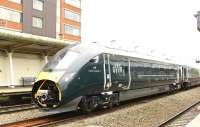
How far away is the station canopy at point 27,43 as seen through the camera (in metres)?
19.3

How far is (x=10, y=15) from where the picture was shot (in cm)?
4894

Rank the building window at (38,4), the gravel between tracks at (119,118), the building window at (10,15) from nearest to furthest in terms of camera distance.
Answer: the gravel between tracks at (119,118) → the building window at (10,15) → the building window at (38,4)

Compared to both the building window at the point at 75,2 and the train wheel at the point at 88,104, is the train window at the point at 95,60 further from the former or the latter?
the building window at the point at 75,2

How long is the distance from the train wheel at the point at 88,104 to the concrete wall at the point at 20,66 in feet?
32.4

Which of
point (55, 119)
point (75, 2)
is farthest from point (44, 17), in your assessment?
point (55, 119)

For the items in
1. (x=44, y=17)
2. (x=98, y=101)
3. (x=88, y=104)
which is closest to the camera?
(x=88, y=104)

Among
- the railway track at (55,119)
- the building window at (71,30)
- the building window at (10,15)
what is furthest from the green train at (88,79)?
the building window at (71,30)

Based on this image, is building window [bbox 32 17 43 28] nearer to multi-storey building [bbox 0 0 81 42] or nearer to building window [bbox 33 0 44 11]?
multi-storey building [bbox 0 0 81 42]

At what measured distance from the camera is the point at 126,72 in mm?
18219

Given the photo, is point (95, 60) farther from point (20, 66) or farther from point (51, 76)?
point (20, 66)

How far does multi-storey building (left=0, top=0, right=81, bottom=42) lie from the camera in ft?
160

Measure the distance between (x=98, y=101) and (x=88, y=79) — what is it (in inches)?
65.3

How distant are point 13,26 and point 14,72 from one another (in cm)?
2616

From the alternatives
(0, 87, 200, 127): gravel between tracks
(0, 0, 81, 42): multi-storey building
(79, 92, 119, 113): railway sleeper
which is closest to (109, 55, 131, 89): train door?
(79, 92, 119, 113): railway sleeper
